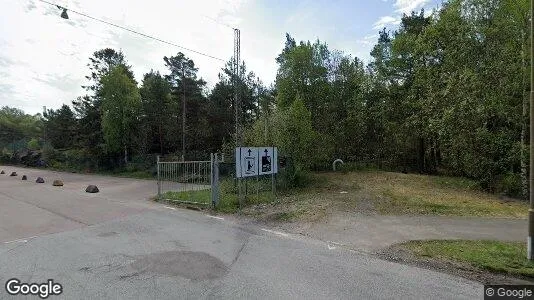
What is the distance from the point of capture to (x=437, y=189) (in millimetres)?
16375

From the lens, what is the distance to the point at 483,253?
6.82m

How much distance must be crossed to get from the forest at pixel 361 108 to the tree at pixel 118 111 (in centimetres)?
10

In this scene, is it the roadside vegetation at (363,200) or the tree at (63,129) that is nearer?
the roadside vegetation at (363,200)

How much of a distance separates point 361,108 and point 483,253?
2210 centimetres

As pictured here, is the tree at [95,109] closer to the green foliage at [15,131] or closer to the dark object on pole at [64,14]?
the dark object on pole at [64,14]

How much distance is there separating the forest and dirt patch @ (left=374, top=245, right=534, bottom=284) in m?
9.80

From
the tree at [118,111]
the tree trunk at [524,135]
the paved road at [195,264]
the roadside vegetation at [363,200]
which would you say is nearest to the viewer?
the paved road at [195,264]

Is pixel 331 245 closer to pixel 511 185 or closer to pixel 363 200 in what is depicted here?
pixel 363 200

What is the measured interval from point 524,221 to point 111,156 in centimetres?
3581

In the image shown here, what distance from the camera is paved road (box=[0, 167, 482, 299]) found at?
5.31m

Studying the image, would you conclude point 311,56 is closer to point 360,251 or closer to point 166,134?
point 166,134

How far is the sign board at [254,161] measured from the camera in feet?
40.2

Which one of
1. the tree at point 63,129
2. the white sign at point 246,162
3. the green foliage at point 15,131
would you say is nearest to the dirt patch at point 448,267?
the white sign at point 246,162

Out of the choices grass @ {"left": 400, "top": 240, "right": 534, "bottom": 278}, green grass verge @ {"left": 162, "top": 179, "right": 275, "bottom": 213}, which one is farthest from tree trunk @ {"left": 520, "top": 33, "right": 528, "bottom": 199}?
green grass verge @ {"left": 162, "top": 179, "right": 275, "bottom": 213}
